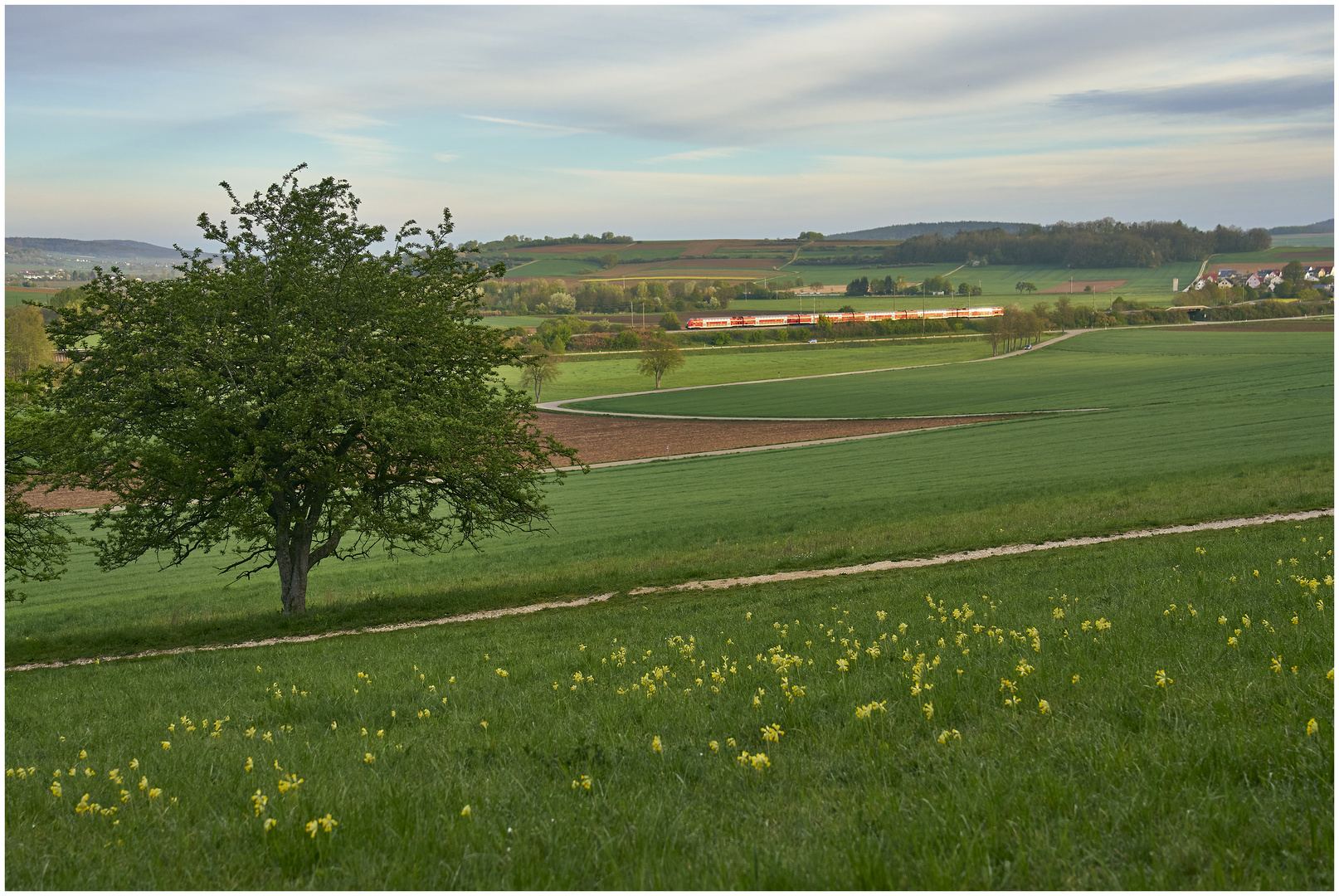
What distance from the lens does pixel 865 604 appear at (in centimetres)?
1474

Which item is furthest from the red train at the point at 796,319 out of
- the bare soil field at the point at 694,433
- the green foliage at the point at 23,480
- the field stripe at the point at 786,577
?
the green foliage at the point at 23,480

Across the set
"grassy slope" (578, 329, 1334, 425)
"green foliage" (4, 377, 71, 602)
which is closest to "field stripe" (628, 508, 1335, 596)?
"green foliage" (4, 377, 71, 602)

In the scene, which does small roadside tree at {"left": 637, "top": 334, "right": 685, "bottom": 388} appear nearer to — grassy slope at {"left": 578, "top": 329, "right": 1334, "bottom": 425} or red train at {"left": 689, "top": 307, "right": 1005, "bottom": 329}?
grassy slope at {"left": 578, "top": 329, "right": 1334, "bottom": 425}

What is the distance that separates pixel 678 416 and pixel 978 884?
89194 mm

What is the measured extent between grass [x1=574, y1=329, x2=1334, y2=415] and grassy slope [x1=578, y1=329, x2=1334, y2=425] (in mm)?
140

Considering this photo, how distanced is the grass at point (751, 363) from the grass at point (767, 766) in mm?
105232

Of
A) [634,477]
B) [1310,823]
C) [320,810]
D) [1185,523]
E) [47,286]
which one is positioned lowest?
[634,477]

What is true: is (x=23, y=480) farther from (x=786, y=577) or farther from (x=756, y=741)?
(x=756, y=741)

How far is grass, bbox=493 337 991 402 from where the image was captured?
413 feet

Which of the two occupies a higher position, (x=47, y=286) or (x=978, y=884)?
(x=47, y=286)

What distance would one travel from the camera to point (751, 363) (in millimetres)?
141625

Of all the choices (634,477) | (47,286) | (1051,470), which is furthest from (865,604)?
(47,286)

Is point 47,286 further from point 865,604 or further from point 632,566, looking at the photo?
point 865,604

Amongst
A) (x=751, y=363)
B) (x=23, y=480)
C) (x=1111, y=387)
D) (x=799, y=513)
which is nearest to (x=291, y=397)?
(x=23, y=480)
